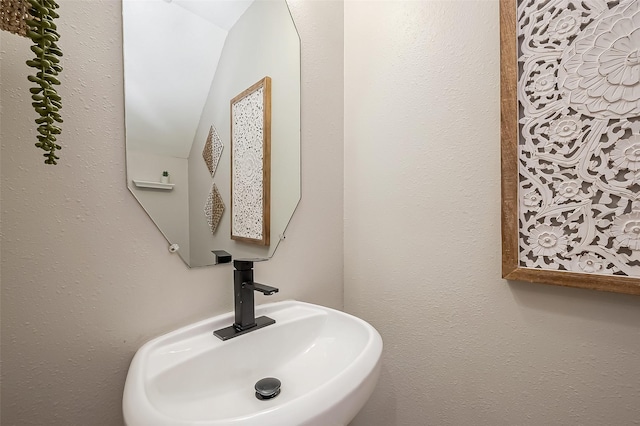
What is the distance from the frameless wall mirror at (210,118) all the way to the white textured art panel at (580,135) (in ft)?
2.24

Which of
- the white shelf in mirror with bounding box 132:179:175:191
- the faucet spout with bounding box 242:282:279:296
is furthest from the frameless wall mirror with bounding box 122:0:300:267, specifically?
the faucet spout with bounding box 242:282:279:296

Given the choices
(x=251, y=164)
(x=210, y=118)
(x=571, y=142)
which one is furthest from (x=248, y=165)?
(x=571, y=142)

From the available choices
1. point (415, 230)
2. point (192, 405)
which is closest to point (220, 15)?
point (415, 230)

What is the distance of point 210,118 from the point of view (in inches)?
31.5

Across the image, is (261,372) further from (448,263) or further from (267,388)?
(448,263)

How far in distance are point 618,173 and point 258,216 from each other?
913mm

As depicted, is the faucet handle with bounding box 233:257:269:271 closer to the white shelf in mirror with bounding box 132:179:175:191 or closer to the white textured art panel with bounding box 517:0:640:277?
the white shelf in mirror with bounding box 132:179:175:191

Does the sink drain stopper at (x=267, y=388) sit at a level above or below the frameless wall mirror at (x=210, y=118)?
below

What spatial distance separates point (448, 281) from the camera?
0.89 meters

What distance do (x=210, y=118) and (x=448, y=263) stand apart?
835 millimetres

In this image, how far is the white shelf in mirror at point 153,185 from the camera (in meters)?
0.65

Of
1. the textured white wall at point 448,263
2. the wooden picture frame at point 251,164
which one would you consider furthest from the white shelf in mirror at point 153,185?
the textured white wall at point 448,263

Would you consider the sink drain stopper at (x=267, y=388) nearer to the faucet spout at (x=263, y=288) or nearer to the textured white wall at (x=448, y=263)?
the faucet spout at (x=263, y=288)

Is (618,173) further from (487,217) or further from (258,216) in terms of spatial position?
(258,216)
